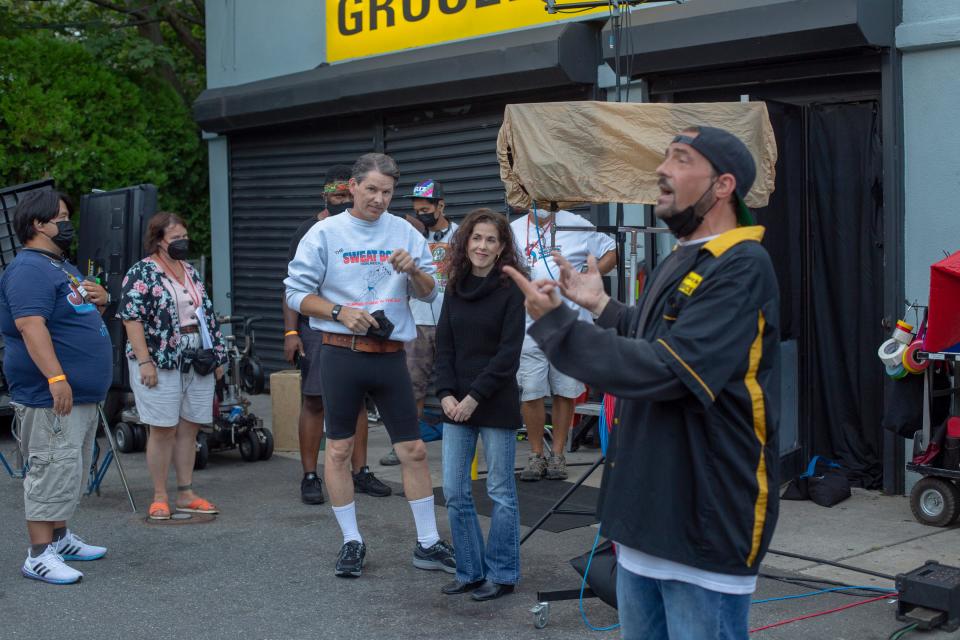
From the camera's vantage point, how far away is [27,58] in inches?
479

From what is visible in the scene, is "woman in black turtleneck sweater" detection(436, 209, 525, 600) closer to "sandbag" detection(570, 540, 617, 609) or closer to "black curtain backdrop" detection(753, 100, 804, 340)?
"sandbag" detection(570, 540, 617, 609)

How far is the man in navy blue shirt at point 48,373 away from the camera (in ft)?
18.6

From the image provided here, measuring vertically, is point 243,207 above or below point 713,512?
above

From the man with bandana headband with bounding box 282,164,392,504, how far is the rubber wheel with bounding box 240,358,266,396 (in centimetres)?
141

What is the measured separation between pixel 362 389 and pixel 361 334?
0.99 ft

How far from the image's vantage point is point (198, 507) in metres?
7.05

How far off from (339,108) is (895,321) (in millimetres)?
6098

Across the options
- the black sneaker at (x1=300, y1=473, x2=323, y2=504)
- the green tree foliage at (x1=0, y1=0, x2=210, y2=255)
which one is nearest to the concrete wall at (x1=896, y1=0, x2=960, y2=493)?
the black sneaker at (x1=300, y1=473, x2=323, y2=504)

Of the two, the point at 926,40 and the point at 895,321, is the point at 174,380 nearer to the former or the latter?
the point at 895,321

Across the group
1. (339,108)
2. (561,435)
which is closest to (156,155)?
(339,108)

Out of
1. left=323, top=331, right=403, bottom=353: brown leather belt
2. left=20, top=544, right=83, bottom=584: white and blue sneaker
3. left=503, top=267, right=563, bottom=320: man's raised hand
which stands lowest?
left=20, top=544, right=83, bottom=584: white and blue sneaker

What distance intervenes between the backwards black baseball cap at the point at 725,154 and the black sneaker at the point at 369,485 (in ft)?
16.1

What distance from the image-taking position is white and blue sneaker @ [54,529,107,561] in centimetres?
604

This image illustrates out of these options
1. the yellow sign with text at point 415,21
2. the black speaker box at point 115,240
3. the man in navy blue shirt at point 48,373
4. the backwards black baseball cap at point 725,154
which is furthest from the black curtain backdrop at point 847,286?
the black speaker box at point 115,240
